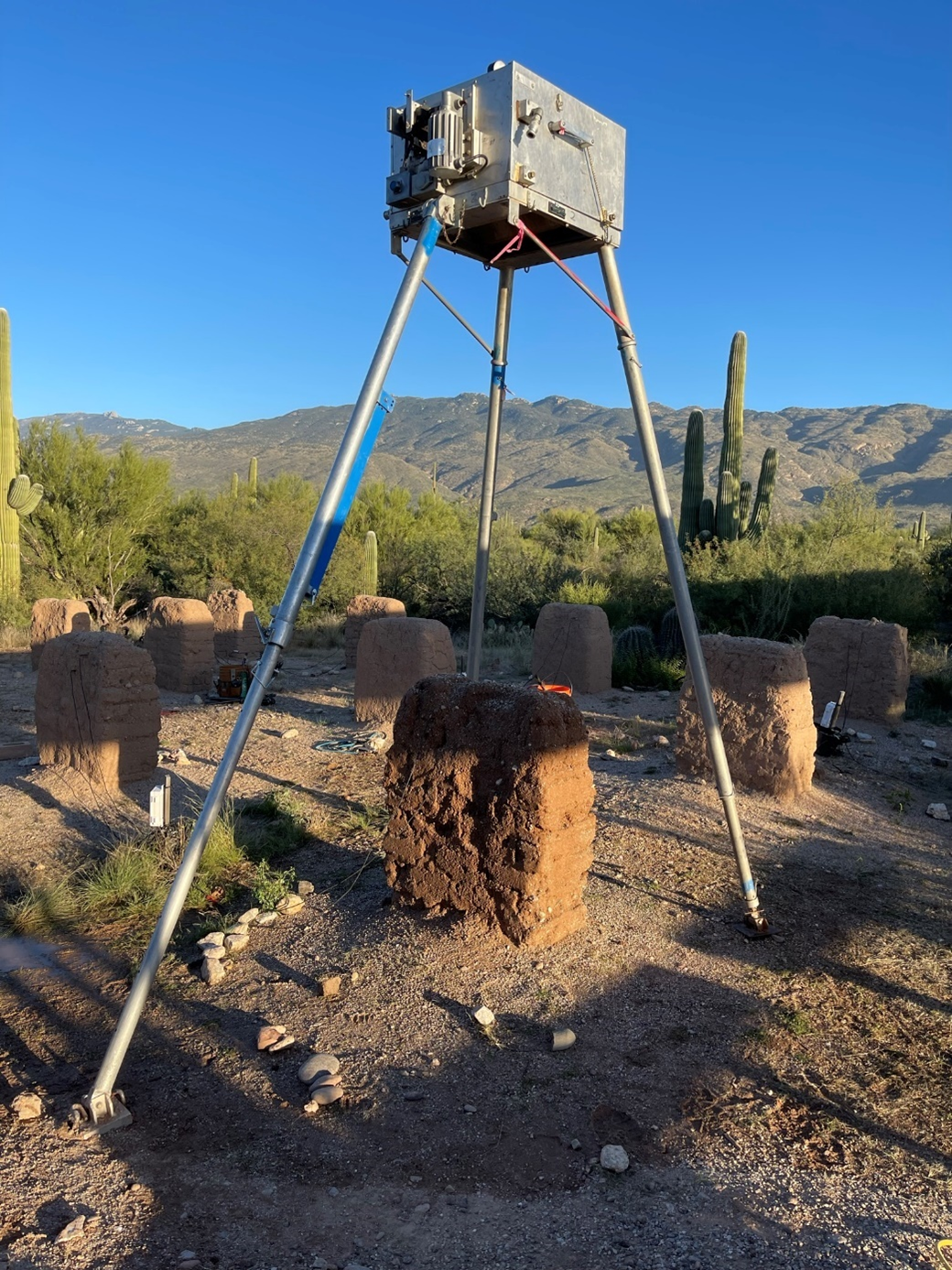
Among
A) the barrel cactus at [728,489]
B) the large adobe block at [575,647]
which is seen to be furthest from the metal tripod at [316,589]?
the barrel cactus at [728,489]

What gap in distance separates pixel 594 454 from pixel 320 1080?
102 metres

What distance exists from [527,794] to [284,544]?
17933mm

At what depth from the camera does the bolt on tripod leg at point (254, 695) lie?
2.85 metres

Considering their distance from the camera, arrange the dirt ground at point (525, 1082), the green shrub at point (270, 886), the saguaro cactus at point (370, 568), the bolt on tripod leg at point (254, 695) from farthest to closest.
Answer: the saguaro cactus at point (370, 568) < the green shrub at point (270, 886) < the bolt on tripod leg at point (254, 695) < the dirt ground at point (525, 1082)

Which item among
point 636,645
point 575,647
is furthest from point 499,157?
point 636,645

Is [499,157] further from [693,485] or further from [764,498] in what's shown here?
[764,498]

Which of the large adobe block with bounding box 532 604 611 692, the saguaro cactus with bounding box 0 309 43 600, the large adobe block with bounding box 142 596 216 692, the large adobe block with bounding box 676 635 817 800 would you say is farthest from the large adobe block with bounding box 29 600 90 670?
the large adobe block with bounding box 676 635 817 800

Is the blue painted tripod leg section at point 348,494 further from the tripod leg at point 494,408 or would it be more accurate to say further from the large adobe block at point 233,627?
the large adobe block at point 233,627

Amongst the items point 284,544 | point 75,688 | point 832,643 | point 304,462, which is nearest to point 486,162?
point 75,688

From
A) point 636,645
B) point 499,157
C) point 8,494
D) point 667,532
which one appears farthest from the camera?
point 8,494

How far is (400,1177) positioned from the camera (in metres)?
2.75

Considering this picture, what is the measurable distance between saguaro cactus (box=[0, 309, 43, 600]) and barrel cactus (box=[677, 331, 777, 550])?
11720mm

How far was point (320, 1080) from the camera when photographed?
127 inches

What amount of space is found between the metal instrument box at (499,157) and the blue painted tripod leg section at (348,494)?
2.67 ft
